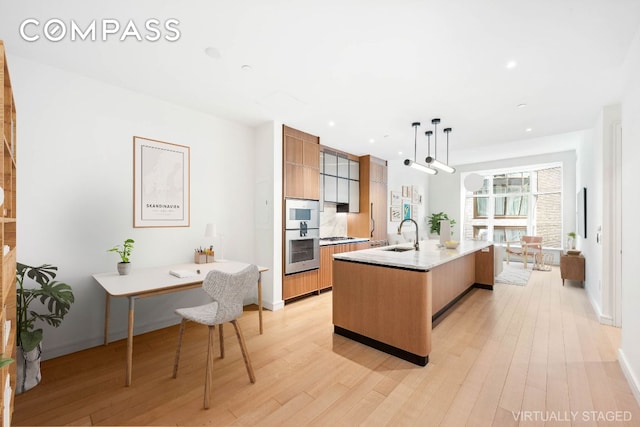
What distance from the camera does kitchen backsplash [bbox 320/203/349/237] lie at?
5.41 meters

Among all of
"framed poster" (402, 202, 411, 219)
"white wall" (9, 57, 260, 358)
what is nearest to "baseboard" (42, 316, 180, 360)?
"white wall" (9, 57, 260, 358)

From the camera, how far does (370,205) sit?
18.6ft

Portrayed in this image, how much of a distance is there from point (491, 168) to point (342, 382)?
769 centimetres

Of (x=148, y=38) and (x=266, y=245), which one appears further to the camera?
(x=266, y=245)

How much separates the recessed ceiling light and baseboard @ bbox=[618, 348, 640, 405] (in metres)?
4.07

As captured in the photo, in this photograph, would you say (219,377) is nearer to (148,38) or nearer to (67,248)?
(67,248)

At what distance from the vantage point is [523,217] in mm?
7699

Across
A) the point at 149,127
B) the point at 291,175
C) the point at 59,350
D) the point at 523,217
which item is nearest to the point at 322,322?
the point at 291,175

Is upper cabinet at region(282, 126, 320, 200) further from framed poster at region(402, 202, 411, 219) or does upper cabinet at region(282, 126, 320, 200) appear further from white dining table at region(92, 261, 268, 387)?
framed poster at region(402, 202, 411, 219)

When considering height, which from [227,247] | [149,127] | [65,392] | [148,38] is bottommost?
[65,392]

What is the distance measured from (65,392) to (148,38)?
2.75 meters

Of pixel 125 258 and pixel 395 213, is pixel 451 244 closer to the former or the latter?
pixel 395 213

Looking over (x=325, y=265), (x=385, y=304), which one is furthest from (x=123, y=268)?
(x=325, y=265)

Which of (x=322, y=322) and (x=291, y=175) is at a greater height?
(x=291, y=175)
